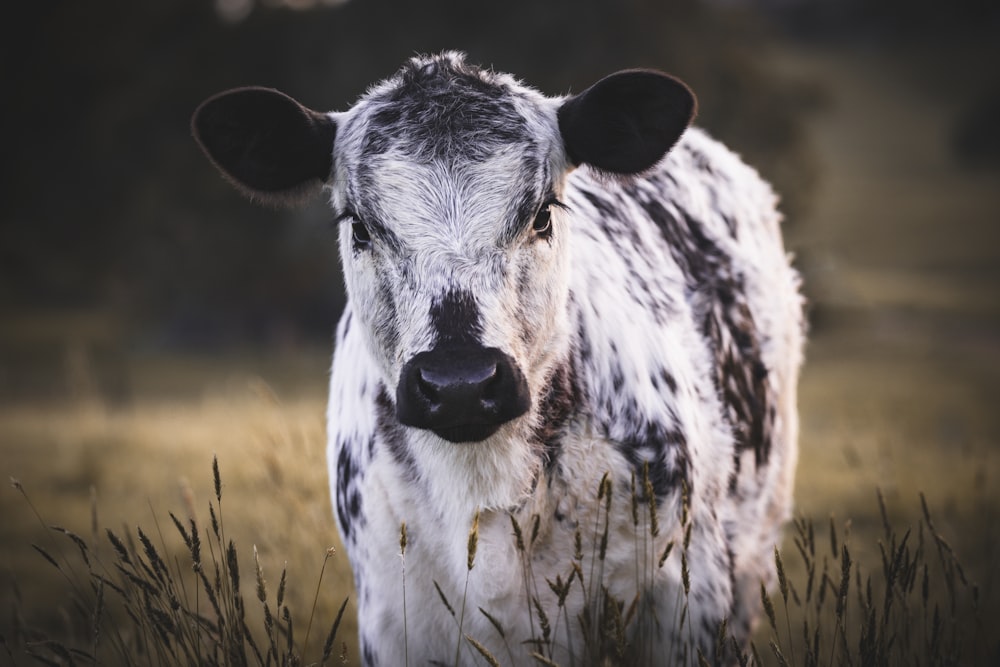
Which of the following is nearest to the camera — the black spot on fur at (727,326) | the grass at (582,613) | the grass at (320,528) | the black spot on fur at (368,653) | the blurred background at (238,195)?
the grass at (582,613)

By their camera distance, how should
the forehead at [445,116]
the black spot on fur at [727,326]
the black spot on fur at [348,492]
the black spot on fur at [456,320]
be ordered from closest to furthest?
the black spot on fur at [456,320]
the forehead at [445,116]
the black spot on fur at [348,492]
the black spot on fur at [727,326]

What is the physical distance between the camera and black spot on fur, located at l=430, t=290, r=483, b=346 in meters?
2.44

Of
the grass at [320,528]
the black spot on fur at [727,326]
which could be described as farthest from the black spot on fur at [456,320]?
the black spot on fur at [727,326]

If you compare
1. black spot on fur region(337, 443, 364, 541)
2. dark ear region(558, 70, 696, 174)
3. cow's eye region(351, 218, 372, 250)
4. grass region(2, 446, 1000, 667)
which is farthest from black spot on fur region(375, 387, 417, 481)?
dark ear region(558, 70, 696, 174)

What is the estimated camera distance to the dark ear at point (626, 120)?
2.94 metres

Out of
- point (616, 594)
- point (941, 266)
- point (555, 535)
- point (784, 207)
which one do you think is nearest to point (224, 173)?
point (555, 535)

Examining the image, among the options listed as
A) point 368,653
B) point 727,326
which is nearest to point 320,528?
point 368,653

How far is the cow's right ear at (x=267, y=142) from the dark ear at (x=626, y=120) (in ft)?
2.81

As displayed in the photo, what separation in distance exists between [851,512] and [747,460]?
3101mm

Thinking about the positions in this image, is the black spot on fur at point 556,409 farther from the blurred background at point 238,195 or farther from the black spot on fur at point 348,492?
the blurred background at point 238,195

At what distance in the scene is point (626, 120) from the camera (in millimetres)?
3016

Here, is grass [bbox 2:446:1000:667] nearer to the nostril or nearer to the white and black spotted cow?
the white and black spotted cow

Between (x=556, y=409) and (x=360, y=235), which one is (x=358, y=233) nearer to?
(x=360, y=235)

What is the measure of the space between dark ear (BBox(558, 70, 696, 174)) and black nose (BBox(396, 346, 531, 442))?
3.12 feet
